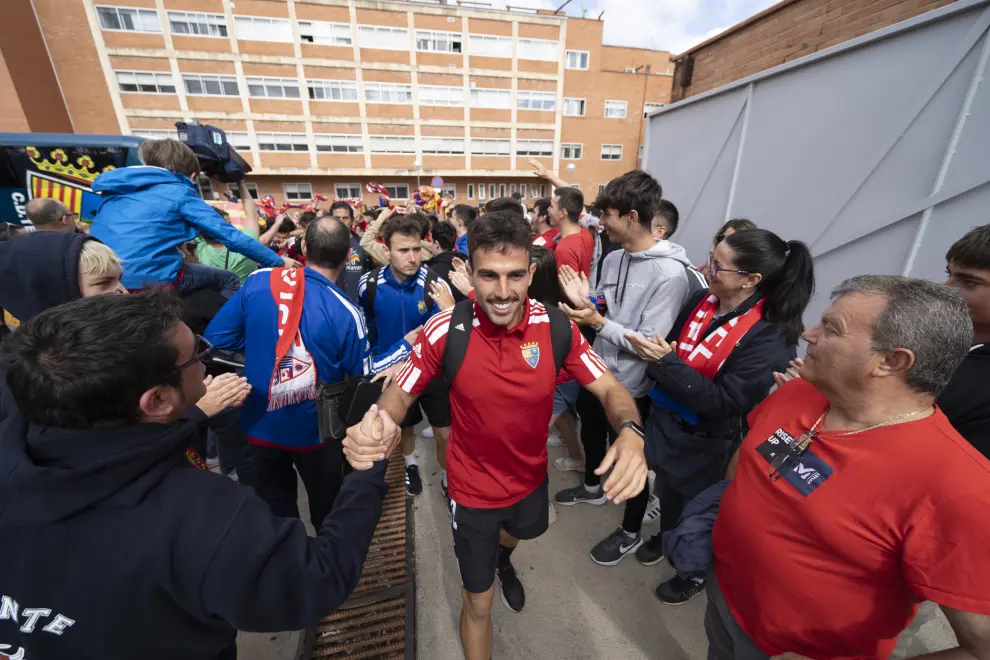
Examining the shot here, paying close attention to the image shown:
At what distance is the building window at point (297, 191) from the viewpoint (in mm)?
25922

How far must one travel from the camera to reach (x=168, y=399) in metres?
1.12

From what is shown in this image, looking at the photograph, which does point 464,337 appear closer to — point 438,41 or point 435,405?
point 435,405

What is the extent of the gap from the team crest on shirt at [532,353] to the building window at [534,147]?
95.4 ft

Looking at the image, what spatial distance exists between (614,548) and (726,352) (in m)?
1.72

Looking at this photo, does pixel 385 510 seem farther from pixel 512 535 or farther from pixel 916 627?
pixel 916 627

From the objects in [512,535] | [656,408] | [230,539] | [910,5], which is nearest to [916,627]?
[656,408]

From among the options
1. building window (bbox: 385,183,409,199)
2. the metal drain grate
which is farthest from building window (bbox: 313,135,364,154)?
the metal drain grate

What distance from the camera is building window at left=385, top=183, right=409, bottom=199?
91.1 ft

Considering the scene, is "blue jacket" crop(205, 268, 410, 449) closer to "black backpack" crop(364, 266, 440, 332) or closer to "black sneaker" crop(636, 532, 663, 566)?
"black backpack" crop(364, 266, 440, 332)

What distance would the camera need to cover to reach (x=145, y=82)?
22.4 m

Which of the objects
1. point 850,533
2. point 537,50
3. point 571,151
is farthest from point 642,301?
point 537,50

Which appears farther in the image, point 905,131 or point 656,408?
point 905,131

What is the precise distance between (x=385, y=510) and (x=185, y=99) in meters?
30.2

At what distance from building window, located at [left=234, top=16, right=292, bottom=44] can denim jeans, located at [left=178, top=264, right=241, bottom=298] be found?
28522 mm
